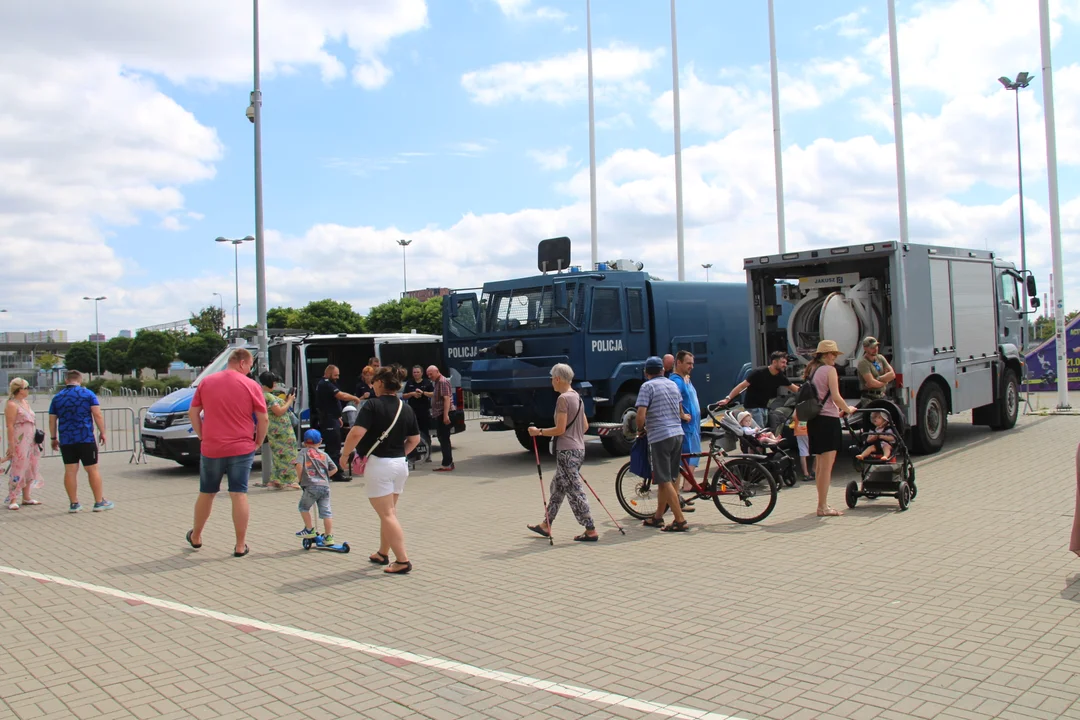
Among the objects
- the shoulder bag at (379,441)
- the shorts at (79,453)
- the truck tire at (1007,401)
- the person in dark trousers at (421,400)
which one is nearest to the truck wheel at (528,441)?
the person in dark trousers at (421,400)

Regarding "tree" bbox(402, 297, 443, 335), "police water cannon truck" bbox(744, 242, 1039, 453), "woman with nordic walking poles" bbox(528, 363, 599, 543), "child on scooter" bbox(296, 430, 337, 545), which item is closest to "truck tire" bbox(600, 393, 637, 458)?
"police water cannon truck" bbox(744, 242, 1039, 453)

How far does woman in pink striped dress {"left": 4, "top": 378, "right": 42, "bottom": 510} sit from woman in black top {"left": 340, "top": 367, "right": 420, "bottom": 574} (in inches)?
251

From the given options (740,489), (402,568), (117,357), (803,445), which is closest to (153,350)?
(117,357)

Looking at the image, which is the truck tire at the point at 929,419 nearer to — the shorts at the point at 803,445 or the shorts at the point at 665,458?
the shorts at the point at 803,445

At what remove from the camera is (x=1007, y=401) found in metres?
15.9

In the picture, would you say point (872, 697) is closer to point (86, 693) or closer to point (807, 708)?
point (807, 708)

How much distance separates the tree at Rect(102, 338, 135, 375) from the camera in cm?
7250

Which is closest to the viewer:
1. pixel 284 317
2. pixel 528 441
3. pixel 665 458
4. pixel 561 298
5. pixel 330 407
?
pixel 665 458

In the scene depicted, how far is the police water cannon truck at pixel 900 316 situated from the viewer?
12414 millimetres

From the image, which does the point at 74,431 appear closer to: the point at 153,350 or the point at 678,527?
the point at 678,527

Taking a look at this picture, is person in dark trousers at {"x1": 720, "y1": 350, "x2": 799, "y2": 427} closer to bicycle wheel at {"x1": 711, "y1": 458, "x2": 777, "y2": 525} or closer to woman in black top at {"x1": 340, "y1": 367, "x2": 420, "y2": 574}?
bicycle wheel at {"x1": 711, "y1": 458, "x2": 777, "y2": 525}

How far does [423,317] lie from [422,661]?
2059 inches

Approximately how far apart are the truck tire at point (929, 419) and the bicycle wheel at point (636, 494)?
5.34 metres

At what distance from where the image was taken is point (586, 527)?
8430 millimetres
